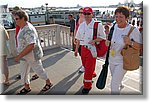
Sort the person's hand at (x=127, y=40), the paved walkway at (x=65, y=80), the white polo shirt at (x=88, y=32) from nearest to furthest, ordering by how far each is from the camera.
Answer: the person's hand at (x=127, y=40)
the white polo shirt at (x=88, y=32)
the paved walkway at (x=65, y=80)

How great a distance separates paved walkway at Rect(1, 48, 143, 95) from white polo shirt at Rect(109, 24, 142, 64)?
0.76 metres

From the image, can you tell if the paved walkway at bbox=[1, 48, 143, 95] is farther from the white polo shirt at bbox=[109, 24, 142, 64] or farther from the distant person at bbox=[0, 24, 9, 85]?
the white polo shirt at bbox=[109, 24, 142, 64]

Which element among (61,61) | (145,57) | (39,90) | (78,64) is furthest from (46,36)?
(145,57)

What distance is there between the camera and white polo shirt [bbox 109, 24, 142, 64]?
2.22m

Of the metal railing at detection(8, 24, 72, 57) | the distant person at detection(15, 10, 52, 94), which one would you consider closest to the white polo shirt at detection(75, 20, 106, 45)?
the distant person at detection(15, 10, 52, 94)

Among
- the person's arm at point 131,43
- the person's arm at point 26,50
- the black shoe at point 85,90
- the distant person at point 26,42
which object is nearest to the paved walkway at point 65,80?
the black shoe at point 85,90

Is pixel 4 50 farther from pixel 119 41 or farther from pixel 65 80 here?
pixel 119 41

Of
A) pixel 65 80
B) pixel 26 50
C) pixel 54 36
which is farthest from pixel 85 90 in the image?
pixel 54 36

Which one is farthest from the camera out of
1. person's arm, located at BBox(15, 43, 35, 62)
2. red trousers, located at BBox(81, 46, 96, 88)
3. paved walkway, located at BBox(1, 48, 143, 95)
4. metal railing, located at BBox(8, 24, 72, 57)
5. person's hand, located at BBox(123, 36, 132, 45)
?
metal railing, located at BBox(8, 24, 72, 57)

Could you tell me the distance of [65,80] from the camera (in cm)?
362

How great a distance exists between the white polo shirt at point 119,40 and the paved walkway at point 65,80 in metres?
0.76

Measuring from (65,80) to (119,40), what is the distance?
62.4 inches

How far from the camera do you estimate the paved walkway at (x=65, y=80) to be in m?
3.16

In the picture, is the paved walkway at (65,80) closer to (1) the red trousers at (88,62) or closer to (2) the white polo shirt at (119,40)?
(1) the red trousers at (88,62)
